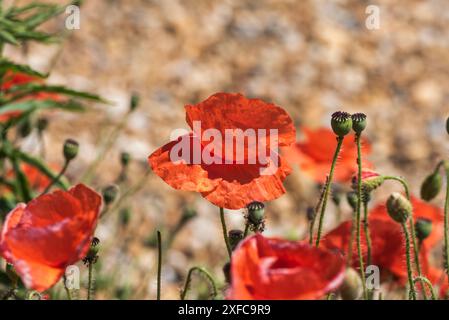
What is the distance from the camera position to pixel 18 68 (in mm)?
1860

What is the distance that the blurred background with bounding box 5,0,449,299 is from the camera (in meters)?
4.05

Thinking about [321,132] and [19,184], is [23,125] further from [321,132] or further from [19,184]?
[321,132]

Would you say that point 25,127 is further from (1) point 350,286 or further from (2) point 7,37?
(1) point 350,286

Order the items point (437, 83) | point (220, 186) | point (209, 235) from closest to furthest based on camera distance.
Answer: point (220, 186) → point (209, 235) → point (437, 83)

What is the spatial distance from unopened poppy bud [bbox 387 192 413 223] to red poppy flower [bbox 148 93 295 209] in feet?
0.50

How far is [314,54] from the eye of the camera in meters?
5.27

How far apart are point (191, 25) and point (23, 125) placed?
2978 millimetres

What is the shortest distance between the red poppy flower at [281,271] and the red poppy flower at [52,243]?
0.64 ft

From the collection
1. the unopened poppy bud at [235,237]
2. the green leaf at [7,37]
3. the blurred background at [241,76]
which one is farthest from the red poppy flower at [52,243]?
the blurred background at [241,76]

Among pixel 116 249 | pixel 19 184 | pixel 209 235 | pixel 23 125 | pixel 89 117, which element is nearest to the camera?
pixel 19 184

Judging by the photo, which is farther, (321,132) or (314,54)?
(314,54)

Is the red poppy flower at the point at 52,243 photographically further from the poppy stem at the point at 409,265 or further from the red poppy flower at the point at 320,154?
the red poppy flower at the point at 320,154
